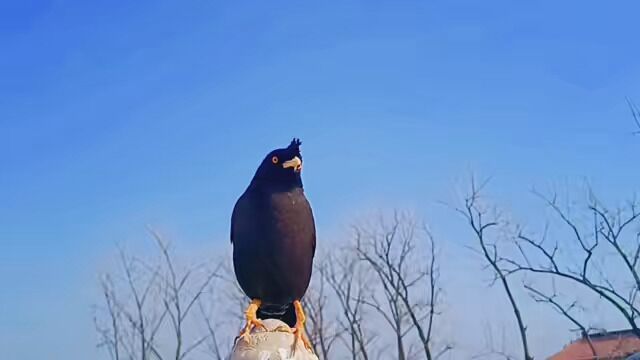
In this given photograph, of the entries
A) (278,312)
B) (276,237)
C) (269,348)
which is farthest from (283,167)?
(269,348)

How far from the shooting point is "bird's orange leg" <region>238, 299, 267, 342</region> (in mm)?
5523

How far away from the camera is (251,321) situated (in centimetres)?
564

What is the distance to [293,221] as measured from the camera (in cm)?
586

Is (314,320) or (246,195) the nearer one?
(246,195)

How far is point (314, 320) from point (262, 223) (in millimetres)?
15293

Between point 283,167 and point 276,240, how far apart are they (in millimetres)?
608

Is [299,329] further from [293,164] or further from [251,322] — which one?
[293,164]

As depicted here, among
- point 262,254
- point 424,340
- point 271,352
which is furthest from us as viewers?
point 424,340

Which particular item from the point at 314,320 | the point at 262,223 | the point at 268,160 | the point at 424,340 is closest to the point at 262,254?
the point at 262,223

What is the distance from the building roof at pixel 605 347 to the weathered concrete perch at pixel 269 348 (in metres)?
18.8

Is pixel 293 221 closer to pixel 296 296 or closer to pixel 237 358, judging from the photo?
pixel 296 296

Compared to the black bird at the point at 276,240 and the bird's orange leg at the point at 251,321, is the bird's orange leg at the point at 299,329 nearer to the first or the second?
the black bird at the point at 276,240

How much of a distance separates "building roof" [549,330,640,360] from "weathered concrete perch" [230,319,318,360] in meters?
18.8

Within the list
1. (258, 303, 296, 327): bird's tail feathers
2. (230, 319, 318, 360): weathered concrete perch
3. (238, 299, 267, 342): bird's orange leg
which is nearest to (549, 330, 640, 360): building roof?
(258, 303, 296, 327): bird's tail feathers
